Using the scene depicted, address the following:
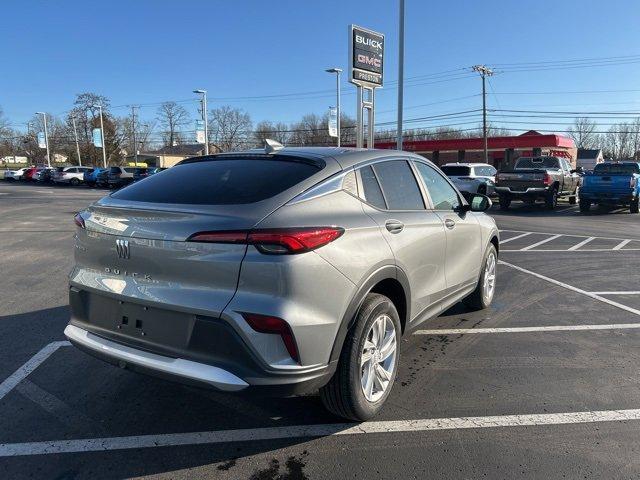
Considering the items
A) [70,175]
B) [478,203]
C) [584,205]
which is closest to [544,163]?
[584,205]

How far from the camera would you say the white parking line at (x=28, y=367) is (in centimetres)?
371

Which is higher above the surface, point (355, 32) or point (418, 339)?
point (355, 32)

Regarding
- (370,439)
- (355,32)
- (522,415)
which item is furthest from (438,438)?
(355,32)

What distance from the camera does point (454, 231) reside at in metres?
4.42

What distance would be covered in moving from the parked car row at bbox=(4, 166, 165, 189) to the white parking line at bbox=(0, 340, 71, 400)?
30.6 m

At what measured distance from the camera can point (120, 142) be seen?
82.6 meters

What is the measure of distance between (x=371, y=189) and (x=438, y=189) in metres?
1.25

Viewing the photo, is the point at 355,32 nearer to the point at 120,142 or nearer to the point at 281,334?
the point at 281,334

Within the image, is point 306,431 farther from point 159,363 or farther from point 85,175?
point 85,175

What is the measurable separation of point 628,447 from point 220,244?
2.66m

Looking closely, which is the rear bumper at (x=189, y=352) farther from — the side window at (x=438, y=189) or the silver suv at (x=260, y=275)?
the side window at (x=438, y=189)

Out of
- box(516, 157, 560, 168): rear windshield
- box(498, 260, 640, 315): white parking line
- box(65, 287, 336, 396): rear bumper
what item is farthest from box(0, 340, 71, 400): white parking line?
box(516, 157, 560, 168): rear windshield

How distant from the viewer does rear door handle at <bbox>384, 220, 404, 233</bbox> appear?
3.40 m

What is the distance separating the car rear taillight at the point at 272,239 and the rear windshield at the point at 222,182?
277 mm
